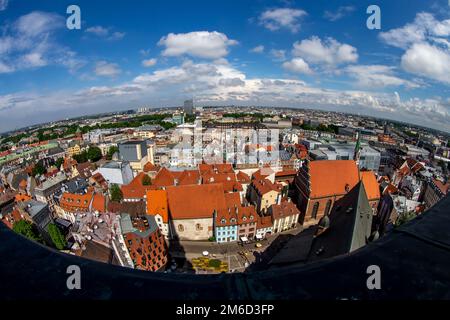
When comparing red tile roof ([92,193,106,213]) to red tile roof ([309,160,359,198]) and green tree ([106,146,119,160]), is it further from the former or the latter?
green tree ([106,146,119,160])

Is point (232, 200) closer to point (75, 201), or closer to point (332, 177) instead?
point (332, 177)

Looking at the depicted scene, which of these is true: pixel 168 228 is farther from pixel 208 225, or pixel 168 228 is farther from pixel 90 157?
pixel 90 157

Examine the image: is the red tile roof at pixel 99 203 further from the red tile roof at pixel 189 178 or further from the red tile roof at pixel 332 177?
the red tile roof at pixel 332 177

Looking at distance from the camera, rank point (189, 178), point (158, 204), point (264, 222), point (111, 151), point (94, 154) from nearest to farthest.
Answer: point (158, 204), point (264, 222), point (189, 178), point (94, 154), point (111, 151)

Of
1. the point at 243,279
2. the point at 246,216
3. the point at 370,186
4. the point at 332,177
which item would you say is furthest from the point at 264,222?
Answer: the point at 243,279

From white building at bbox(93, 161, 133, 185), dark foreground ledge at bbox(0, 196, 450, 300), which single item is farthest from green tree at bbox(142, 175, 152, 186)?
dark foreground ledge at bbox(0, 196, 450, 300)

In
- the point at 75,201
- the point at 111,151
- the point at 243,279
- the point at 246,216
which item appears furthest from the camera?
the point at 111,151

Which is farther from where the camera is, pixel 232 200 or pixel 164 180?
pixel 164 180

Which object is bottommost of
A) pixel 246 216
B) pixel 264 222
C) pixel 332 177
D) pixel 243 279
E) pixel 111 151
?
pixel 264 222

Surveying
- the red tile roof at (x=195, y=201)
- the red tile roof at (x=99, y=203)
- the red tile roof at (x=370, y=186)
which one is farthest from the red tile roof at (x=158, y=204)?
the red tile roof at (x=370, y=186)
